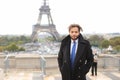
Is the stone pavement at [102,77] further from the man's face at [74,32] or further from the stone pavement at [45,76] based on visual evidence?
the man's face at [74,32]

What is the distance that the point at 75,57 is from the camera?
6.79m

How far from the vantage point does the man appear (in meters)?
6.80

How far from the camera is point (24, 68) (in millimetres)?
19656

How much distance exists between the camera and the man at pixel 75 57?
6797mm

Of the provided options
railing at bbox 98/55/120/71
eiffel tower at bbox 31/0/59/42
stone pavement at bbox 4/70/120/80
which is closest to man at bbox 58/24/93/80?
stone pavement at bbox 4/70/120/80

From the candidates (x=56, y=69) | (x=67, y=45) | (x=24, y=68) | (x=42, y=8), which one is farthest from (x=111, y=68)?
(x=42, y=8)

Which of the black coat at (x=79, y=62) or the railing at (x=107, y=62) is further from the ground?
the black coat at (x=79, y=62)

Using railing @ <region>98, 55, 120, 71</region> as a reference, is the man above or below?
above

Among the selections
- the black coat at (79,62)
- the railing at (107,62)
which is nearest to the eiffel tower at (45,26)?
the railing at (107,62)

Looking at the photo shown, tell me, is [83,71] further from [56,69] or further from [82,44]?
[56,69]

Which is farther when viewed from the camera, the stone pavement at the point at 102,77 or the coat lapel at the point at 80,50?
the stone pavement at the point at 102,77

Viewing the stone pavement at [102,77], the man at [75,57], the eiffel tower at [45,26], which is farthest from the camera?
the eiffel tower at [45,26]

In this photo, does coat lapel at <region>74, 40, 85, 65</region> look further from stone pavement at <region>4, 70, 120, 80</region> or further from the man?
stone pavement at <region>4, 70, 120, 80</region>

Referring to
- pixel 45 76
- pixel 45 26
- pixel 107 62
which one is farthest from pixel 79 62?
pixel 45 26
